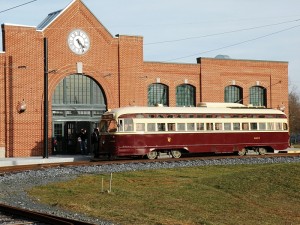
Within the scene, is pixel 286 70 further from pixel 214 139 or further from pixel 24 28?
pixel 24 28

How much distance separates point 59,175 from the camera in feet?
76.3

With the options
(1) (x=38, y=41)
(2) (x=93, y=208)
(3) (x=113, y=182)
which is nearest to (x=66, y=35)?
(1) (x=38, y=41)

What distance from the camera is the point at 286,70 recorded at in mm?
48000

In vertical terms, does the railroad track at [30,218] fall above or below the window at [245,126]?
below

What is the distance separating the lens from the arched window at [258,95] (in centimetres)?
4606

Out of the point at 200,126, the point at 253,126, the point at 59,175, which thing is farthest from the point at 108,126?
the point at 253,126

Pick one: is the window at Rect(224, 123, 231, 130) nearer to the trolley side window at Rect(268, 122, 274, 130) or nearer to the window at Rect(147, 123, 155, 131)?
the trolley side window at Rect(268, 122, 274, 130)

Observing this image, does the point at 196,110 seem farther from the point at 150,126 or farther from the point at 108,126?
the point at 108,126

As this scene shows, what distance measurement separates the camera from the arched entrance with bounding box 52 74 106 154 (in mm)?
37000

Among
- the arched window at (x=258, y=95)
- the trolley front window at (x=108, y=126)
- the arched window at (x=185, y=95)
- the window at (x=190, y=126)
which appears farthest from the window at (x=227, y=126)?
the arched window at (x=258, y=95)

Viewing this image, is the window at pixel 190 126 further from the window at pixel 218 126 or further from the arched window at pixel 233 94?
the arched window at pixel 233 94

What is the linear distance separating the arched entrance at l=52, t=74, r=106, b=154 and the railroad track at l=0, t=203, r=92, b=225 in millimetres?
23545

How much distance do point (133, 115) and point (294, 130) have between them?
7251cm

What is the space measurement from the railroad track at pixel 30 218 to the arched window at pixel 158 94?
28162 mm
